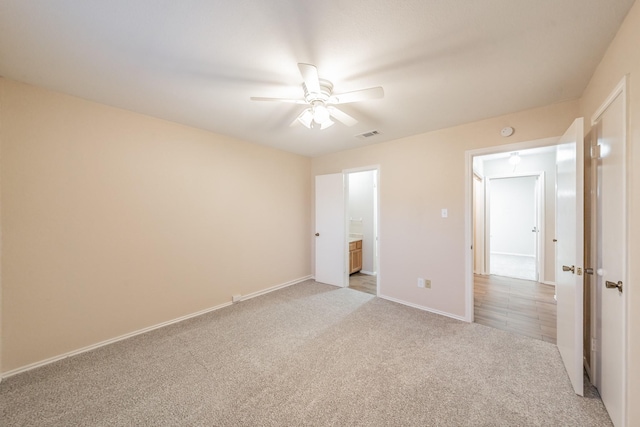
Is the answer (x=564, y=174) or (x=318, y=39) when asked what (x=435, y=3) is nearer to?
(x=318, y=39)

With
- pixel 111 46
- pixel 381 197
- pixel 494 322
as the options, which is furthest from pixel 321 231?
pixel 111 46

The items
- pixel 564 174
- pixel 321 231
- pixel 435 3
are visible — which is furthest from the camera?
pixel 321 231

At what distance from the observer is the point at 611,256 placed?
1.47m

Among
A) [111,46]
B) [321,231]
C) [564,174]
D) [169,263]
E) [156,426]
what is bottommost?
[156,426]

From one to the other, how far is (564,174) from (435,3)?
5.96 feet

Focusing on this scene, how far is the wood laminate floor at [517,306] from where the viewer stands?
2.67m

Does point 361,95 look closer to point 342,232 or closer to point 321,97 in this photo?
point 321,97

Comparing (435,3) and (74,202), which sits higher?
(435,3)

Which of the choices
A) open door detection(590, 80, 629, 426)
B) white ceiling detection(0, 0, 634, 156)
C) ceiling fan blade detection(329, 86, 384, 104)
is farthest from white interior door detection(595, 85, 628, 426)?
ceiling fan blade detection(329, 86, 384, 104)

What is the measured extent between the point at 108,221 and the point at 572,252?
161 inches

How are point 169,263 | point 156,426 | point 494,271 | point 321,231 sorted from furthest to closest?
point 494,271
point 321,231
point 169,263
point 156,426

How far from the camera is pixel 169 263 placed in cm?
280

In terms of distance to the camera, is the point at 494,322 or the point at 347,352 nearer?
the point at 347,352

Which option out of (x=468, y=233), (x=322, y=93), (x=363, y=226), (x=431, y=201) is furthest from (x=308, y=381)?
(x=363, y=226)
